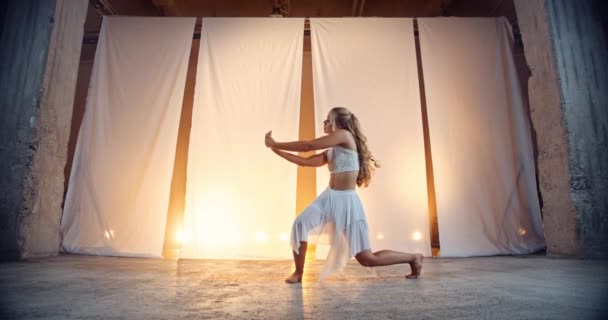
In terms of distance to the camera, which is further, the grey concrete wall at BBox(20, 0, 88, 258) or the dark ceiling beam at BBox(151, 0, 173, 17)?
the dark ceiling beam at BBox(151, 0, 173, 17)

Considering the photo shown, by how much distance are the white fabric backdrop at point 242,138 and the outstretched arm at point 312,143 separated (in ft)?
6.04

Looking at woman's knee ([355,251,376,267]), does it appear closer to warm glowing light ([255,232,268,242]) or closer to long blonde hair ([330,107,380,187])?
long blonde hair ([330,107,380,187])

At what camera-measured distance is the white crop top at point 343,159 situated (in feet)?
6.74

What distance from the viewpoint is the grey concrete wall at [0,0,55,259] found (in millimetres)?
2781

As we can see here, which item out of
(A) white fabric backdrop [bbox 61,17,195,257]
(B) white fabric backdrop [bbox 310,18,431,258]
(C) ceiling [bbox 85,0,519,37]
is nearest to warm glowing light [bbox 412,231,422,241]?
(B) white fabric backdrop [bbox 310,18,431,258]

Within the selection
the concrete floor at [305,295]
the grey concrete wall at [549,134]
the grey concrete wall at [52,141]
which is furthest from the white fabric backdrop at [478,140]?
the grey concrete wall at [52,141]

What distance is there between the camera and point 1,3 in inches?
124

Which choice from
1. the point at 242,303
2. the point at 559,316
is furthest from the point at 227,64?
the point at 559,316

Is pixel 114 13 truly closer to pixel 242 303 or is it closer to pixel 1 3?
pixel 1 3

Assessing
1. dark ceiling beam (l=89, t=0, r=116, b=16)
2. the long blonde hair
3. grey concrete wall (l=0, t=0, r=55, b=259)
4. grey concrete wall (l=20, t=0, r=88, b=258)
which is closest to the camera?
the long blonde hair

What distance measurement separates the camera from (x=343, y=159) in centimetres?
206

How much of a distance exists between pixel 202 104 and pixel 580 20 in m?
3.94

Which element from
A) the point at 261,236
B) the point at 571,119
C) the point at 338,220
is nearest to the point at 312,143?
the point at 338,220

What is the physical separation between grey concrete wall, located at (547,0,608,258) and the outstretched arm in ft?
7.46
